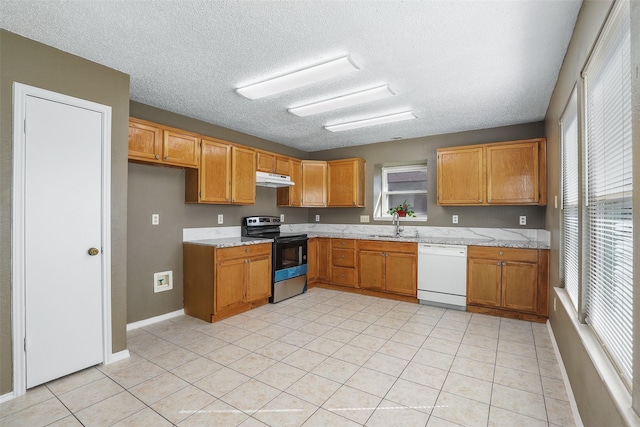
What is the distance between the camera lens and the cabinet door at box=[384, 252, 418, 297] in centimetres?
434

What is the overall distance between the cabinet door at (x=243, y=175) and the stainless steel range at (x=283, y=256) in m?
0.47

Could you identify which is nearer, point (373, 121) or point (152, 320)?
point (152, 320)

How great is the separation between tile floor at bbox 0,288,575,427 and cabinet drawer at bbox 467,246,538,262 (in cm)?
76

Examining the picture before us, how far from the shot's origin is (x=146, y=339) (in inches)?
122

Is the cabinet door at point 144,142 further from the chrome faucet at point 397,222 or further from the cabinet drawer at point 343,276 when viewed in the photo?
the chrome faucet at point 397,222

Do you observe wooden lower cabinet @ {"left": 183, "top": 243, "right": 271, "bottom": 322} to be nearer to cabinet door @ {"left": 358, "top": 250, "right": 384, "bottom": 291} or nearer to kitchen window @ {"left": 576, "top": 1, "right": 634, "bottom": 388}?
cabinet door @ {"left": 358, "top": 250, "right": 384, "bottom": 291}

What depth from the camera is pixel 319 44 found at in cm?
223

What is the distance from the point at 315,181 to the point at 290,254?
1464 mm

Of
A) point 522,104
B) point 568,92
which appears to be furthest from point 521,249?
point 568,92

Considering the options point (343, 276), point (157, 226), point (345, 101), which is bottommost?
point (343, 276)

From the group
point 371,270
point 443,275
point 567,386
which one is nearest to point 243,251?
point 371,270

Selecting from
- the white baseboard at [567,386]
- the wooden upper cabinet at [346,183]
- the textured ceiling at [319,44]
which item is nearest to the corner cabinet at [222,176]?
the textured ceiling at [319,44]

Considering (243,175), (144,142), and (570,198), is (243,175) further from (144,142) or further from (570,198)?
(570,198)

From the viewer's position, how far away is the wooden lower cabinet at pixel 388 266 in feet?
14.3
